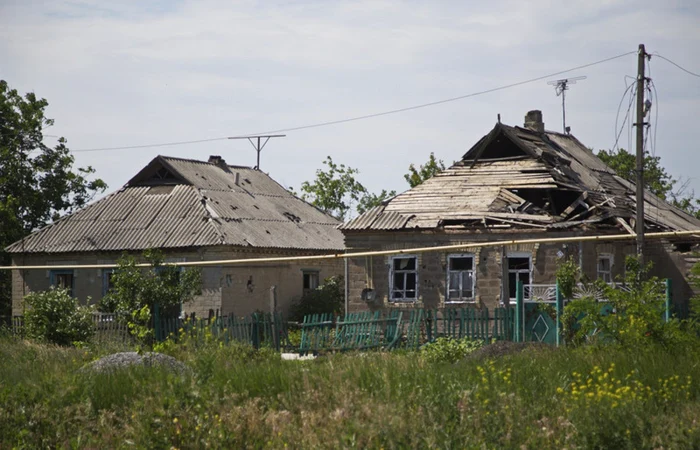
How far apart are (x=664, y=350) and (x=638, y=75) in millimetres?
10146

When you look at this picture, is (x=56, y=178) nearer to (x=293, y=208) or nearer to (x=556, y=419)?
(x=293, y=208)

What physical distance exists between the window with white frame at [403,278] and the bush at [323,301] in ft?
16.0

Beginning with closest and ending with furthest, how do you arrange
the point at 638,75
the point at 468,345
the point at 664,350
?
1. the point at 664,350
2. the point at 468,345
3. the point at 638,75

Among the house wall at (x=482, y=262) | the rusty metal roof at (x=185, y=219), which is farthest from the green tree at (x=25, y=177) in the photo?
the house wall at (x=482, y=262)

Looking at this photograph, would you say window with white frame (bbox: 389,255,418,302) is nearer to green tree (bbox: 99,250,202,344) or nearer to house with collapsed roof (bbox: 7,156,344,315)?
house with collapsed roof (bbox: 7,156,344,315)

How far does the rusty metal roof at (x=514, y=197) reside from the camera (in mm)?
23531

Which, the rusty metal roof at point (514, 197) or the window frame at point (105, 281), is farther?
the window frame at point (105, 281)

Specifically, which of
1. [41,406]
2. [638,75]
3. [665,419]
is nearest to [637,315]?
[665,419]

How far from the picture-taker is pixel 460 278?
23.4 m

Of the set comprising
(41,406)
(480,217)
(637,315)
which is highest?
(480,217)

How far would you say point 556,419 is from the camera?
8500 mm

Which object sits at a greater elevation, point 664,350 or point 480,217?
point 480,217

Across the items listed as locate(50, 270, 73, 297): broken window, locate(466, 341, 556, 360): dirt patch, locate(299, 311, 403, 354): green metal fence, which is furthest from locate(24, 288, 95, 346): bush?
locate(50, 270, 73, 297): broken window

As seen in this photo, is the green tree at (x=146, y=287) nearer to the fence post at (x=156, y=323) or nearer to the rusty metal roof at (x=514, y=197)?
the fence post at (x=156, y=323)
